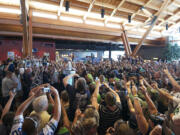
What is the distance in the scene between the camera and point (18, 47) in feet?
28.4

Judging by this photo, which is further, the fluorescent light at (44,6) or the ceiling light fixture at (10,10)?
the fluorescent light at (44,6)

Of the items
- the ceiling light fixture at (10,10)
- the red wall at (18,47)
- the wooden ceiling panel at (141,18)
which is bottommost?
the red wall at (18,47)

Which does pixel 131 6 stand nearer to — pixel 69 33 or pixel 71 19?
pixel 71 19

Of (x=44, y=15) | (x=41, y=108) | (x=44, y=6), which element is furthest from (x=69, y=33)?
(x=41, y=108)

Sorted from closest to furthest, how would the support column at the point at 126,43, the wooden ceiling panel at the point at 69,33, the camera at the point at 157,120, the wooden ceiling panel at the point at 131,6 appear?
1. the camera at the point at 157,120
2. the wooden ceiling panel at the point at 69,33
3. the wooden ceiling panel at the point at 131,6
4. the support column at the point at 126,43

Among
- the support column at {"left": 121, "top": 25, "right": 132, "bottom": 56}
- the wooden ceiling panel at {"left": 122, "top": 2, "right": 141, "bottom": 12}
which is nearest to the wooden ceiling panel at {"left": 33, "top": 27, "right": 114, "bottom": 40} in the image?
the support column at {"left": 121, "top": 25, "right": 132, "bottom": 56}

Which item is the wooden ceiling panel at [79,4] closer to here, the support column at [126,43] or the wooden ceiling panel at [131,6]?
the wooden ceiling panel at [131,6]

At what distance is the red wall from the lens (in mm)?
8086

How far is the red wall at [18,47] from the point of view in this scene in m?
8.09

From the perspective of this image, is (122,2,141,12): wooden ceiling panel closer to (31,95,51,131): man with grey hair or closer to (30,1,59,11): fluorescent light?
(30,1,59,11): fluorescent light

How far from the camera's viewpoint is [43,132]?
1.01m

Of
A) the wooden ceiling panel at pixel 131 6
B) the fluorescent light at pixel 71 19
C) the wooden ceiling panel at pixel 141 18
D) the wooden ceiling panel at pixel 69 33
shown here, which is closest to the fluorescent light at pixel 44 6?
the fluorescent light at pixel 71 19

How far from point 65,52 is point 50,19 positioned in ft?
14.1

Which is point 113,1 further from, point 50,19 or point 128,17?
point 50,19
